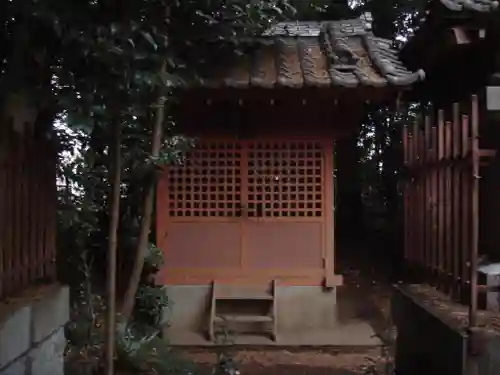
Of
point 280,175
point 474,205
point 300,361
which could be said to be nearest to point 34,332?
point 474,205

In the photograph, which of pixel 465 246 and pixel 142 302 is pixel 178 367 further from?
pixel 465 246

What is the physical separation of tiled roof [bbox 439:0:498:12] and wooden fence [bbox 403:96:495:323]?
27.2 inches

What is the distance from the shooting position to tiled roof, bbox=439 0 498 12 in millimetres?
4633

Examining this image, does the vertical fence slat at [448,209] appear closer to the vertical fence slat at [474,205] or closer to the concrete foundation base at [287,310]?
the vertical fence slat at [474,205]

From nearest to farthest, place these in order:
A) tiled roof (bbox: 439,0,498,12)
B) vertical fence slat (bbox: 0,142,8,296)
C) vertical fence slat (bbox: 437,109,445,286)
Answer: vertical fence slat (bbox: 0,142,8,296) < tiled roof (bbox: 439,0,498,12) < vertical fence slat (bbox: 437,109,445,286)

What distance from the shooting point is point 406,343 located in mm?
5879

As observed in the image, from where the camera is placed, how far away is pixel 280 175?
9.23 m

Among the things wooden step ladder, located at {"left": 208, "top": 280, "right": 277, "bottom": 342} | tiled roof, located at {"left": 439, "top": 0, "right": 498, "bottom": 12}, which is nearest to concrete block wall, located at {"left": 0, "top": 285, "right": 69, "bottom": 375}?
tiled roof, located at {"left": 439, "top": 0, "right": 498, "bottom": 12}

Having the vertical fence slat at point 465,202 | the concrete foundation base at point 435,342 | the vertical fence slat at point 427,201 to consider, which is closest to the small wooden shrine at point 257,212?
the concrete foundation base at point 435,342

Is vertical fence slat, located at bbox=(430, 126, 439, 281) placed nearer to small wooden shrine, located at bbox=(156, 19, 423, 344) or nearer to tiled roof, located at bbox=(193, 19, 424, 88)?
tiled roof, located at bbox=(193, 19, 424, 88)

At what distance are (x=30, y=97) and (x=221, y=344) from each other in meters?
5.75

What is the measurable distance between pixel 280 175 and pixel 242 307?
1836mm

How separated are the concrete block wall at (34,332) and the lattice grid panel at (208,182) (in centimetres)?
440

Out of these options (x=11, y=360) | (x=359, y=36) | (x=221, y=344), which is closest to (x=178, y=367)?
(x=221, y=344)
